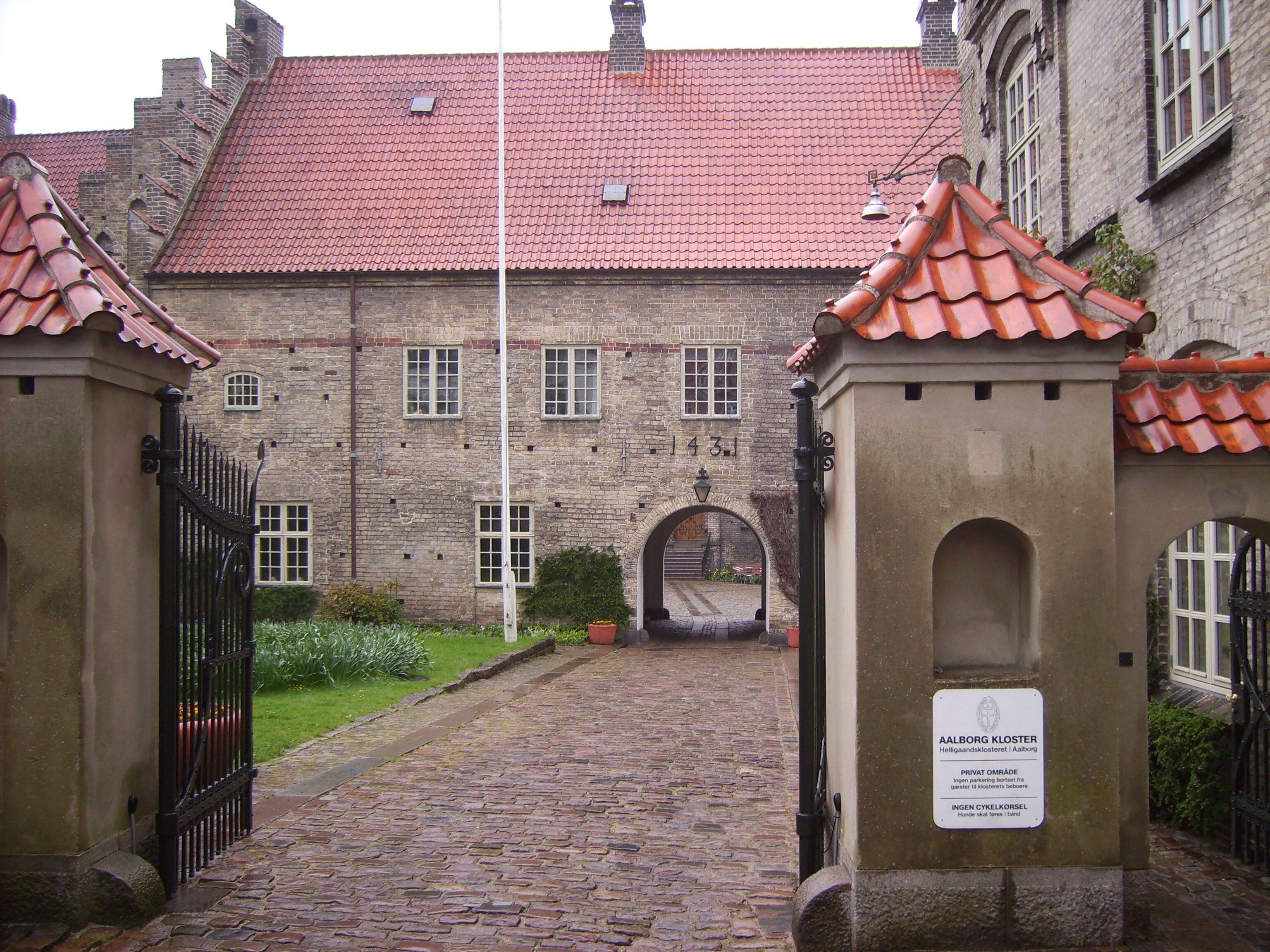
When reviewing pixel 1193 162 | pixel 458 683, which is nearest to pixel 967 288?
pixel 1193 162

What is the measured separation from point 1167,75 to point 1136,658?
6021 millimetres

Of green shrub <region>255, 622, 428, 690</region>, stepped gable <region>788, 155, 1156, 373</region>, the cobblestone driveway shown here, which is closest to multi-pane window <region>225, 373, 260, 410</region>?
green shrub <region>255, 622, 428, 690</region>

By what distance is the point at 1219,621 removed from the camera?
8.59m

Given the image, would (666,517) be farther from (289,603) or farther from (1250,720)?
(1250,720)

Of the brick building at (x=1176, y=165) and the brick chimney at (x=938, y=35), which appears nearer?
the brick building at (x=1176, y=165)

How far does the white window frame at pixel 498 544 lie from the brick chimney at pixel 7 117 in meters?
16.7

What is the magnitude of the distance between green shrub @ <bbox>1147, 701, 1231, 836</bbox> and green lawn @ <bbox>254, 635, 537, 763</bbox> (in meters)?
7.54

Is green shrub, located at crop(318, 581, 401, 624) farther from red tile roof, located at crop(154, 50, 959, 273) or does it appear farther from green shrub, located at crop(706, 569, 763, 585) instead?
green shrub, located at crop(706, 569, 763, 585)

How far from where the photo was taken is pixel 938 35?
25.8m

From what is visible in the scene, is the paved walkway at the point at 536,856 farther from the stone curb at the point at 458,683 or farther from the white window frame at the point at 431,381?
the white window frame at the point at 431,381

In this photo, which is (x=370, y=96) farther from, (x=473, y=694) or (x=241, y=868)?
(x=241, y=868)

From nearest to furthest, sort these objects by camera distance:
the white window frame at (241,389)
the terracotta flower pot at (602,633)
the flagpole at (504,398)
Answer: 1. the flagpole at (504,398)
2. the terracotta flower pot at (602,633)
3. the white window frame at (241,389)

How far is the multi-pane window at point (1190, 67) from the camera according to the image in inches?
324

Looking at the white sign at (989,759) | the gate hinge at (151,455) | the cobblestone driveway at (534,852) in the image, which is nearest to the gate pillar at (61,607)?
the gate hinge at (151,455)
